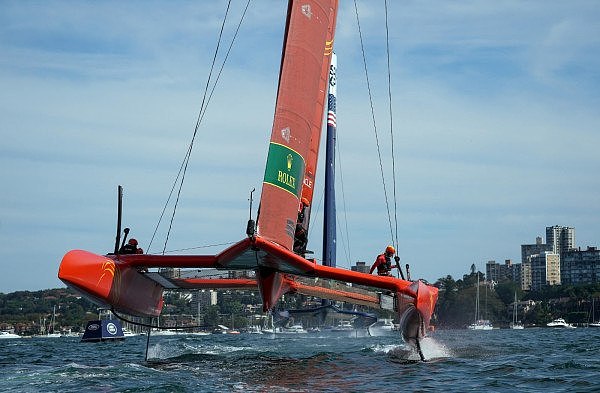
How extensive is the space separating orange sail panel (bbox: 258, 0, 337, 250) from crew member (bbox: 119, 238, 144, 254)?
347cm

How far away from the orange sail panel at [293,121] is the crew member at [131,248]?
3473 mm

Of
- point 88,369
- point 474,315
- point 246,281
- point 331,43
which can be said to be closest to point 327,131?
point 331,43

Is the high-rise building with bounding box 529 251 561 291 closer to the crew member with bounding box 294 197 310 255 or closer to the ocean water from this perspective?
the crew member with bounding box 294 197 310 255

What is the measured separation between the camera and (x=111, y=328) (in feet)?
118

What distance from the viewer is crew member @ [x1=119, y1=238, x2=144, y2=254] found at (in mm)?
15375

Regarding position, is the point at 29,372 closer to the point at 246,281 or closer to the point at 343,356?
the point at 246,281

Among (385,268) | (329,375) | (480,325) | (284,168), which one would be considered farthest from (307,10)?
(480,325)

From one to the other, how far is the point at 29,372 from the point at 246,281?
4.62 meters

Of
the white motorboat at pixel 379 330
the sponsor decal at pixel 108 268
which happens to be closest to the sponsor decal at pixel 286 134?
the sponsor decal at pixel 108 268

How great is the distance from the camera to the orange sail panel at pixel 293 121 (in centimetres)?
1278

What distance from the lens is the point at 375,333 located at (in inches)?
1690

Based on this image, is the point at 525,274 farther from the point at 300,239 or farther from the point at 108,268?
the point at 108,268

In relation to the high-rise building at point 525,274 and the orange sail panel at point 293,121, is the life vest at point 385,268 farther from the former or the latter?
the high-rise building at point 525,274

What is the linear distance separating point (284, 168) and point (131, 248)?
3.96 m
